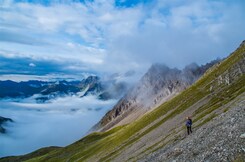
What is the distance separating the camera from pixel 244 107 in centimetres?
4884

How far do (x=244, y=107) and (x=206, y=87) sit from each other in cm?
9740

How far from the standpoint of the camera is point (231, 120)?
44469 mm

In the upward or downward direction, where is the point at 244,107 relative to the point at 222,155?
upward

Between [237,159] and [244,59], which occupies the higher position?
[244,59]

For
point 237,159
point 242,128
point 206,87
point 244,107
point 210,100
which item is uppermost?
point 206,87

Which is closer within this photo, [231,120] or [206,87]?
[231,120]

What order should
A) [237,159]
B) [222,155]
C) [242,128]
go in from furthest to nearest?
[242,128] → [222,155] → [237,159]

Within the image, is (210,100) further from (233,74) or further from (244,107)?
(244,107)

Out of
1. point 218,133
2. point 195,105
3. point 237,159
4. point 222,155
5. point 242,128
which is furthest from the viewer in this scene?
point 195,105

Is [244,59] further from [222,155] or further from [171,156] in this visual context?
[222,155]

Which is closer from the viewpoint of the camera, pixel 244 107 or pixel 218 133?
pixel 218 133

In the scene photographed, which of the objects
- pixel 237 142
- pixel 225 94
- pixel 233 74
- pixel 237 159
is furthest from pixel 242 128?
pixel 233 74

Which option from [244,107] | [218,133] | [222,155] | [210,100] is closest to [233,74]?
[210,100]

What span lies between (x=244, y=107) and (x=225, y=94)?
66.5 meters
